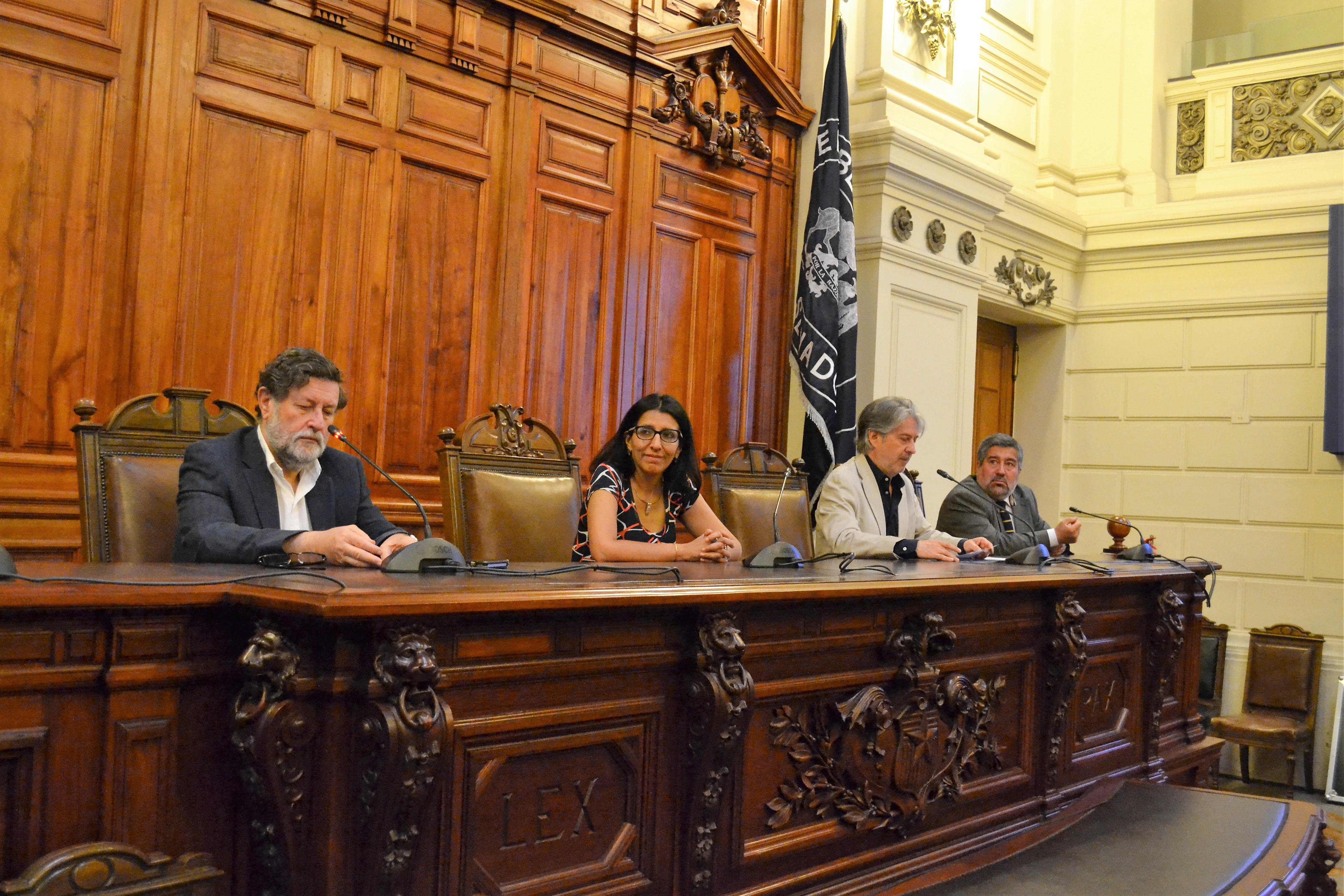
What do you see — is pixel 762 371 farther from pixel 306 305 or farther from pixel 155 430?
pixel 155 430

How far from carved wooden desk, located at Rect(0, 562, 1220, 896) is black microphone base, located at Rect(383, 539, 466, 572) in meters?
0.05

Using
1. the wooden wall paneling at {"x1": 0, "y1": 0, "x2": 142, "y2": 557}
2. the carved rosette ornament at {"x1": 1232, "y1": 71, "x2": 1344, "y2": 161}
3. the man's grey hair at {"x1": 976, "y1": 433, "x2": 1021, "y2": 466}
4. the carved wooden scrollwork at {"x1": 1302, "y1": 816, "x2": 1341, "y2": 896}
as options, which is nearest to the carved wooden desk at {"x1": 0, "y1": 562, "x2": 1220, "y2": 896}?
the carved wooden scrollwork at {"x1": 1302, "y1": 816, "x2": 1341, "y2": 896}

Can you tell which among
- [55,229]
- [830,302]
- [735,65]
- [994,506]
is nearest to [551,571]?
[55,229]

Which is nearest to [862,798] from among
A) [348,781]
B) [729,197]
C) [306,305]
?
[348,781]

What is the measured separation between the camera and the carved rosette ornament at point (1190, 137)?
6863 millimetres

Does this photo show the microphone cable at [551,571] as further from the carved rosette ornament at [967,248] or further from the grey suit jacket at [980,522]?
the carved rosette ornament at [967,248]

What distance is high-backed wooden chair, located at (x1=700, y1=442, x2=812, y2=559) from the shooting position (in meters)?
3.57

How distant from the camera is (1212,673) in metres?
→ 6.13

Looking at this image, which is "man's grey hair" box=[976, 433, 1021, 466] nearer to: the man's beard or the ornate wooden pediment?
the ornate wooden pediment

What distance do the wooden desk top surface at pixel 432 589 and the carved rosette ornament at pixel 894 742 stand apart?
0.16 meters

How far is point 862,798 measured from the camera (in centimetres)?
223

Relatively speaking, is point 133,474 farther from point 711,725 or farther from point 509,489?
point 711,725

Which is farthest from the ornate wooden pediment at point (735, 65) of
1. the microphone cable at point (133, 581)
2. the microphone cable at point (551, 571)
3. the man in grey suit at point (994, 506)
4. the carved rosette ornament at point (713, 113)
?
the microphone cable at point (133, 581)

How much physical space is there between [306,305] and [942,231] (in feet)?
10.8
